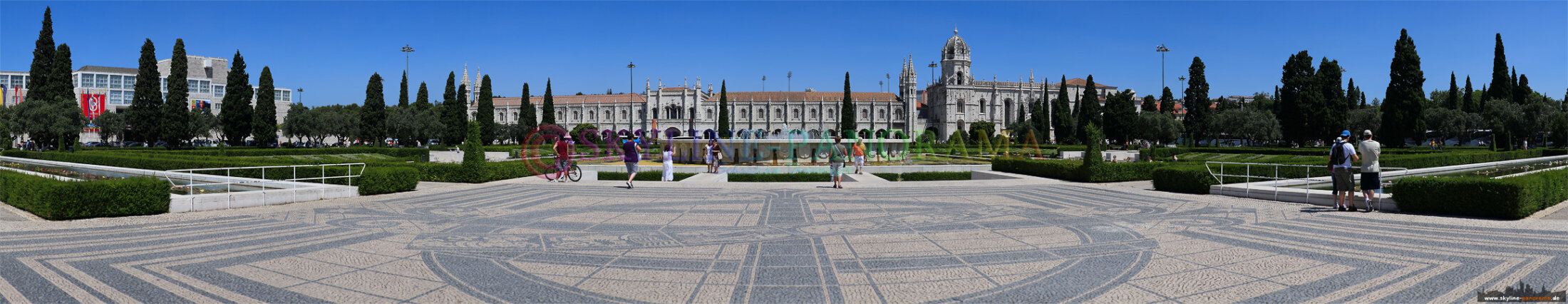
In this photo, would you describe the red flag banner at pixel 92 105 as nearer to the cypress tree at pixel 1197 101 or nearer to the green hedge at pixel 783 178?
the green hedge at pixel 783 178

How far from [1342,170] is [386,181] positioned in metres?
14.0


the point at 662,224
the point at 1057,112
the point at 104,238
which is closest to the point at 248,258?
the point at 104,238

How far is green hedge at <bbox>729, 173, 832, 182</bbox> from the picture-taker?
627 inches

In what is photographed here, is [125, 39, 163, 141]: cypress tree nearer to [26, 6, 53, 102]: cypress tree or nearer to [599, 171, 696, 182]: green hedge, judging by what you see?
[26, 6, 53, 102]: cypress tree

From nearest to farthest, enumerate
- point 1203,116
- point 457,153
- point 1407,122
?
point 1407,122, point 457,153, point 1203,116

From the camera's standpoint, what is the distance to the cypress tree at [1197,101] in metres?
53.4

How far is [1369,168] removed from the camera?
8.59 meters

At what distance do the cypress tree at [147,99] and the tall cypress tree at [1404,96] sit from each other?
185 ft

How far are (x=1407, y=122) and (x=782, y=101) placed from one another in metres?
68.2

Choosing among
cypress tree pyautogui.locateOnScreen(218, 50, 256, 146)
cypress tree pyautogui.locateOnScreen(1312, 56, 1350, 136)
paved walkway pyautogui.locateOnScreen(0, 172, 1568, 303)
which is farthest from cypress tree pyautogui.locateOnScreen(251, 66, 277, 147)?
cypress tree pyautogui.locateOnScreen(1312, 56, 1350, 136)

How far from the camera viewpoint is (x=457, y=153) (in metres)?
39.4

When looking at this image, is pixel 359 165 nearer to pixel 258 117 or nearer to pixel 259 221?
pixel 259 221

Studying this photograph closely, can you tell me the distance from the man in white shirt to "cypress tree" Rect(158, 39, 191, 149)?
4425 centimetres

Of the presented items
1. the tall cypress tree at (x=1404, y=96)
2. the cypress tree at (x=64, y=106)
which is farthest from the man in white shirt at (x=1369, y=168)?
the cypress tree at (x=64, y=106)
